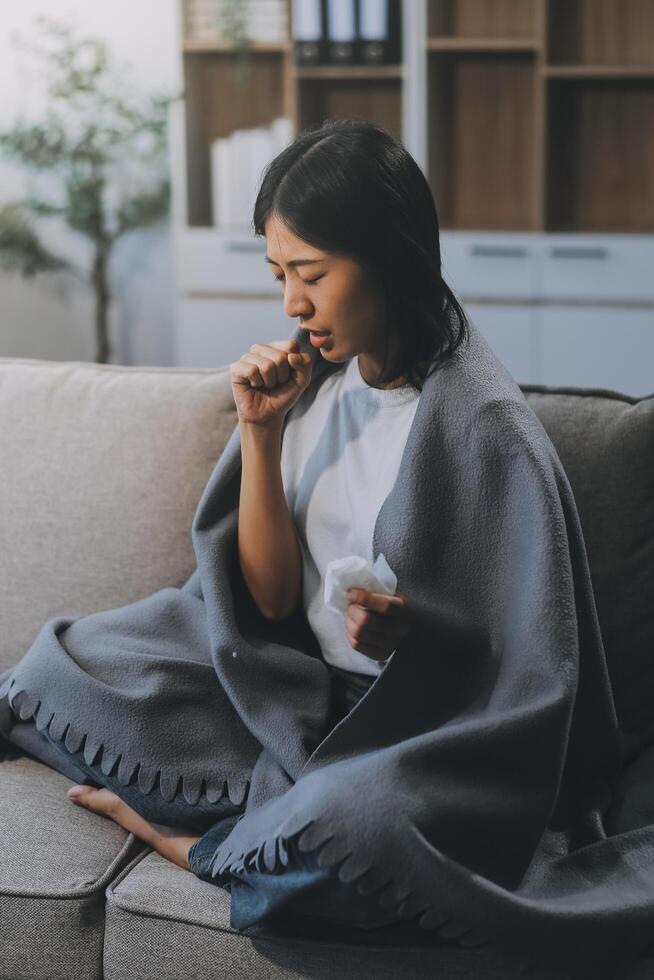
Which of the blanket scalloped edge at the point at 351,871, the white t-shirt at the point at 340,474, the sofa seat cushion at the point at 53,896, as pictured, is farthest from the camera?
the white t-shirt at the point at 340,474

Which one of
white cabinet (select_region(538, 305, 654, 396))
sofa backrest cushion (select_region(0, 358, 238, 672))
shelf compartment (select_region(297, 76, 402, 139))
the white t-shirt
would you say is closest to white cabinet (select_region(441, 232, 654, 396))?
white cabinet (select_region(538, 305, 654, 396))

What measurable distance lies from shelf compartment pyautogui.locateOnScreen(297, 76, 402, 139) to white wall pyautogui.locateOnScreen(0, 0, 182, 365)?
1.39 feet

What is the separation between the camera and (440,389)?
130 centimetres

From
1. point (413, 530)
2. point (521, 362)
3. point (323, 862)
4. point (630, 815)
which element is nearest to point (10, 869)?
point (323, 862)

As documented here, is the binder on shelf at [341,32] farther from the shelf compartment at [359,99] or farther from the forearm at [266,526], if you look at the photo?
the forearm at [266,526]

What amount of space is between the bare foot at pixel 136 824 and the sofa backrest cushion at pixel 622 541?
0.55 metres

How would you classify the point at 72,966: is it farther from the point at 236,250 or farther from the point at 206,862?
the point at 236,250

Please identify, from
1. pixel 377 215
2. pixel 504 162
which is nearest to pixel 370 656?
pixel 377 215

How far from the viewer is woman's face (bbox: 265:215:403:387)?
49.8 inches

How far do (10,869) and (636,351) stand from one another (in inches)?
102

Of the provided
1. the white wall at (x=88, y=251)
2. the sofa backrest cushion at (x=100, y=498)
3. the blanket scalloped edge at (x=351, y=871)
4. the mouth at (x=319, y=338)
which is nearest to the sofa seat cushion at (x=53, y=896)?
the blanket scalloped edge at (x=351, y=871)

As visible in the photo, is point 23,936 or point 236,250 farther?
point 236,250

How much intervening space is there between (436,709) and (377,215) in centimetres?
52

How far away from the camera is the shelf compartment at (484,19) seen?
345cm
